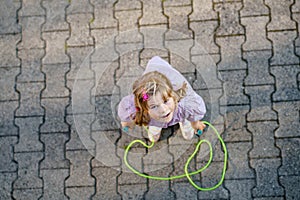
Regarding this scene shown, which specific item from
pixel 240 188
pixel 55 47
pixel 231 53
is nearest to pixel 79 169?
pixel 55 47

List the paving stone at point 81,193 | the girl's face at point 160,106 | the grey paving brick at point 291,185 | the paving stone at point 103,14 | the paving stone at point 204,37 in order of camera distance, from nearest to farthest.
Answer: the girl's face at point 160,106
the grey paving brick at point 291,185
the paving stone at point 81,193
the paving stone at point 204,37
the paving stone at point 103,14

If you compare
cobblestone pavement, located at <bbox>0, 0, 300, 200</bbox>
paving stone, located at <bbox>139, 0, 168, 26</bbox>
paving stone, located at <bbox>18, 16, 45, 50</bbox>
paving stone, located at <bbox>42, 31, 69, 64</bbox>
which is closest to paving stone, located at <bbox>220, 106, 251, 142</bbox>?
cobblestone pavement, located at <bbox>0, 0, 300, 200</bbox>

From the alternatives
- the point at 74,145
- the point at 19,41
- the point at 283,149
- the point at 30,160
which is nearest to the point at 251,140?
the point at 283,149

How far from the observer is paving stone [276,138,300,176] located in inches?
143

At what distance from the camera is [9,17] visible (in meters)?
4.01

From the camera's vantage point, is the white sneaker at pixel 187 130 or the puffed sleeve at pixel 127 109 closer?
the puffed sleeve at pixel 127 109

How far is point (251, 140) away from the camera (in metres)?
3.69

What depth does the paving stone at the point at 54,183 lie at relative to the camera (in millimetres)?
3725

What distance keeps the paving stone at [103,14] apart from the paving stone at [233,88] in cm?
90

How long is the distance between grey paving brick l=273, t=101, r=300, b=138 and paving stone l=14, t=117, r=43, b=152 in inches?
65.9

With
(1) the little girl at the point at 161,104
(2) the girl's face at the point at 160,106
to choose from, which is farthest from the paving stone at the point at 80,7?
(2) the girl's face at the point at 160,106

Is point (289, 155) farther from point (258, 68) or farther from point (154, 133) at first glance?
point (154, 133)

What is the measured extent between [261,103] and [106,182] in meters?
1.21

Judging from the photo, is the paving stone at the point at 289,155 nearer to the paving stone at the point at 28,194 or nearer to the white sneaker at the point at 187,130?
the white sneaker at the point at 187,130
